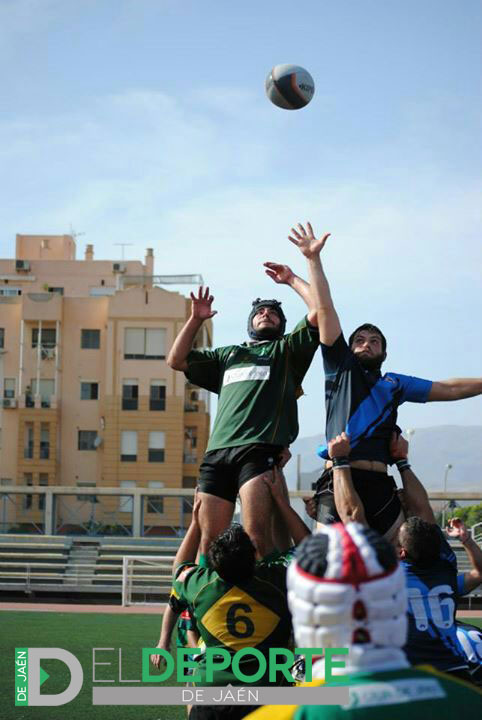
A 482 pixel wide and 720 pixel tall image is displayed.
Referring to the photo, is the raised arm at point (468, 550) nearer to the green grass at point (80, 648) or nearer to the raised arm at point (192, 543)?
the raised arm at point (192, 543)

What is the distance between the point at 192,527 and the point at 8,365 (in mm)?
59046

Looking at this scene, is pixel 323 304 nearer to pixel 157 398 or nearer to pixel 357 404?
pixel 357 404

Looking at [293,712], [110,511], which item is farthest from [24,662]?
[110,511]

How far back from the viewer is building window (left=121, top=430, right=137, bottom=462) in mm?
63000

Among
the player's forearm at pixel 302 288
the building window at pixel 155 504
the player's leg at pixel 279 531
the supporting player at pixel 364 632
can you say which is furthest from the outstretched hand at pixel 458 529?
the building window at pixel 155 504

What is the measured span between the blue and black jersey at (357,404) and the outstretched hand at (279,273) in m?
0.54

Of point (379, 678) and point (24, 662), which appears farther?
point (24, 662)

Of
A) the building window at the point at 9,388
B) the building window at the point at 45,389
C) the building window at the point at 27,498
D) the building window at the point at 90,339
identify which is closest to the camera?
the building window at the point at 27,498

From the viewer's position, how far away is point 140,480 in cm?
6278

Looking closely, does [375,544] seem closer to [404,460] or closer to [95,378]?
[404,460]

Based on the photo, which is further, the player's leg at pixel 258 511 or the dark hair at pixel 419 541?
the player's leg at pixel 258 511

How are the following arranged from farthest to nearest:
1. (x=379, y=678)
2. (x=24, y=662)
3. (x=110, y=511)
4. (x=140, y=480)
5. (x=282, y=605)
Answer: (x=140, y=480) → (x=110, y=511) → (x=24, y=662) → (x=282, y=605) → (x=379, y=678)

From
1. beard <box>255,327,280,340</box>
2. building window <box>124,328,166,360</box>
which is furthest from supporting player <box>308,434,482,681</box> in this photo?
building window <box>124,328,166,360</box>

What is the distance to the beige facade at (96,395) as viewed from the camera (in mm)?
63000
